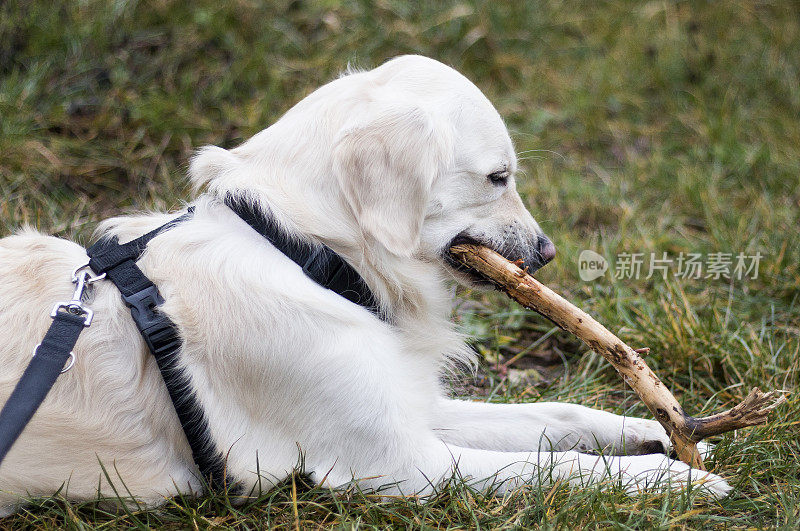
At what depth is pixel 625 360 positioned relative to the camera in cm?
224

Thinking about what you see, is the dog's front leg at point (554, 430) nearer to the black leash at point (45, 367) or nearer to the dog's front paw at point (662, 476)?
the dog's front paw at point (662, 476)

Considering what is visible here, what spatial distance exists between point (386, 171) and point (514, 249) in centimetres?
57

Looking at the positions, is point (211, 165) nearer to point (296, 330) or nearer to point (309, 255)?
point (309, 255)

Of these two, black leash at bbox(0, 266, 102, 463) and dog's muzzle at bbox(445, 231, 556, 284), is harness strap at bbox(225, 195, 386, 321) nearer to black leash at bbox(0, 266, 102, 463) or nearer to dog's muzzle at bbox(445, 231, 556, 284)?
dog's muzzle at bbox(445, 231, 556, 284)

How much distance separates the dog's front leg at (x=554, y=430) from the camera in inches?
97.8

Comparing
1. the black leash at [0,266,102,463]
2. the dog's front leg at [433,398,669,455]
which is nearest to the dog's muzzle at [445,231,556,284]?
the dog's front leg at [433,398,669,455]

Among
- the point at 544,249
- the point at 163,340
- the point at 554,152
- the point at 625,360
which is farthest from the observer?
the point at 554,152

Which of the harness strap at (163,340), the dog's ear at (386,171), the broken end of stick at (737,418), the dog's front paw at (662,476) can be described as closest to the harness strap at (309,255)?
the dog's ear at (386,171)

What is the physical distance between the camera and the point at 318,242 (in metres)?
2.12

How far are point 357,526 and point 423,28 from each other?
4422 millimetres

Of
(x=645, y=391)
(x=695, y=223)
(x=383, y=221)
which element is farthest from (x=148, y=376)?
(x=695, y=223)

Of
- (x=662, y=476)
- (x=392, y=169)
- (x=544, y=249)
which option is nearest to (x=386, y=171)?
(x=392, y=169)

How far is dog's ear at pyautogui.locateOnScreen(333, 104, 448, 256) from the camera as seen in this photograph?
82.7 inches

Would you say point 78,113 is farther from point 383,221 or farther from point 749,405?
point 749,405
